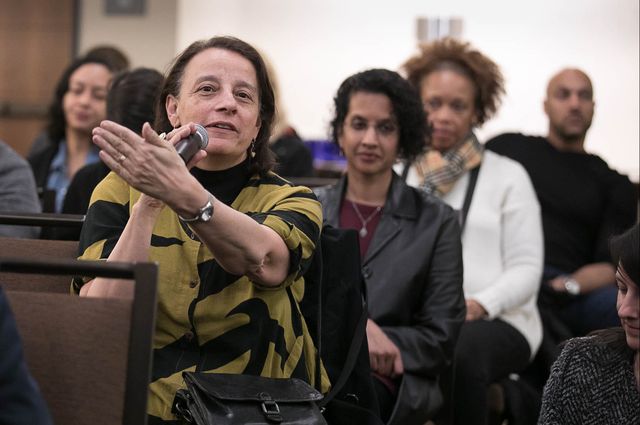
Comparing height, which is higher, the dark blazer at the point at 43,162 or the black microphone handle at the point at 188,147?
the black microphone handle at the point at 188,147

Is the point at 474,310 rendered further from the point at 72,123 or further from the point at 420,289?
the point at 72,123

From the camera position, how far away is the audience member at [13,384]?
1.59m

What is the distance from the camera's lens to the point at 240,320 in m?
2.27

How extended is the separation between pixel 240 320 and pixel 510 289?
1569 millimetres

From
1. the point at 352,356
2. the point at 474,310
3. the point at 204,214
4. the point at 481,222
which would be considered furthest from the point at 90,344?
the point at 481,222

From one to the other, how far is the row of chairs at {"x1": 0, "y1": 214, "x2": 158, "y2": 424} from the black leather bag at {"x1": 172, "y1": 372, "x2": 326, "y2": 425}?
289 mm

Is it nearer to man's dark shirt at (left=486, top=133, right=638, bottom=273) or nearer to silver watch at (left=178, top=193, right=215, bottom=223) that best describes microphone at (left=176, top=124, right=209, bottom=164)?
silver watch at (left=178, top=193, right=215, bottom=223)

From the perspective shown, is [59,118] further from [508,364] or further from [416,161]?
[508,364]

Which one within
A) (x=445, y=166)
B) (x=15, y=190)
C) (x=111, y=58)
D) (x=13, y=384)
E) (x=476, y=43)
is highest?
(x=476, y=43)

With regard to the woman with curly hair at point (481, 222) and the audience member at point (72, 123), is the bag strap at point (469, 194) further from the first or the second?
the audience member at point (72, 123)

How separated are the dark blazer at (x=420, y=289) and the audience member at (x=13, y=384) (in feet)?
4.86

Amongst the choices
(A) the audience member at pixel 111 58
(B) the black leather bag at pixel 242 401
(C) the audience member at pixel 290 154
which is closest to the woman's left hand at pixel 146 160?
(B) the black leather bag at pixel 242 401

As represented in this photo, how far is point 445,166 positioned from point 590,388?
69.9 inches

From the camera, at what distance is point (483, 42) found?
7.18 m
